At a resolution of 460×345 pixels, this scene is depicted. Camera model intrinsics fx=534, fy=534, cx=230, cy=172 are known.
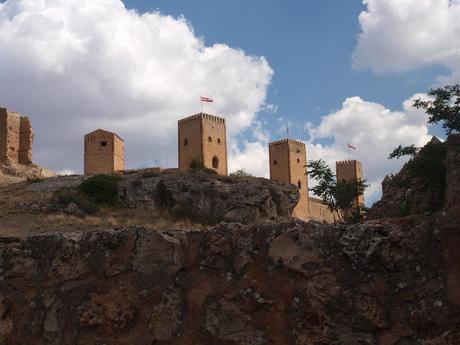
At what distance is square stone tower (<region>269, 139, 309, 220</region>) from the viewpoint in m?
51.2

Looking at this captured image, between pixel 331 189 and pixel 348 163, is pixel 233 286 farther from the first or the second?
pixel 348 163

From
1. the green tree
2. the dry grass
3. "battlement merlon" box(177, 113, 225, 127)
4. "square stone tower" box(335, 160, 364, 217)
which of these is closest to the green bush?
the dry grass

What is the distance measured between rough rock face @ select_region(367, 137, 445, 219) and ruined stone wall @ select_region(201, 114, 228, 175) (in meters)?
31.3

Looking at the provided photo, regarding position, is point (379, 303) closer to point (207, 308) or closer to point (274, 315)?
point (274, 315)

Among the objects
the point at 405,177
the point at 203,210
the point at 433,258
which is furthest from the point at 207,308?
the point at 203,210

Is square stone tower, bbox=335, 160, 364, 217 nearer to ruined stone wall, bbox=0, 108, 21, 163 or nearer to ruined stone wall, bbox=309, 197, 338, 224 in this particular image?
ruined stone wall, bbox=309, 197, 338, 224

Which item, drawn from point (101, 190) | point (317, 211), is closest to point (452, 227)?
point (101, 190)

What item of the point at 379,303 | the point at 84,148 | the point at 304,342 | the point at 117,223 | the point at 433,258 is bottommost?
the point at 304,342

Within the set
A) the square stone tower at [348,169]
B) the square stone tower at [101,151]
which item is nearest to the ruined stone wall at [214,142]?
the square stone tower at [101,151]

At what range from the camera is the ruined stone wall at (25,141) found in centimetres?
3697

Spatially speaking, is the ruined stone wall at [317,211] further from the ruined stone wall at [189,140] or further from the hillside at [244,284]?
the hillside at [244,284]

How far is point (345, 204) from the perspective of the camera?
24875 mm

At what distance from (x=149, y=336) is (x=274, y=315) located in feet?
2.44

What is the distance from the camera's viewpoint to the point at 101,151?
4062 centimetres
